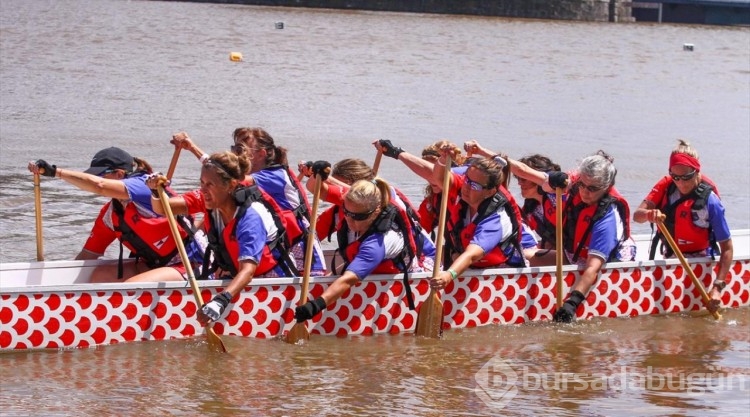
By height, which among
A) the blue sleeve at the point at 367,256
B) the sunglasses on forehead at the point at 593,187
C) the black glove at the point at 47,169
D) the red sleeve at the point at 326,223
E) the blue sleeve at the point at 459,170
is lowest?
the blue sleeve at the point at 367,256

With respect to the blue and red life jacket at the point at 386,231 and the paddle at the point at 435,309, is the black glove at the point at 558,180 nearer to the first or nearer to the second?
the paddle at the point at 435,309

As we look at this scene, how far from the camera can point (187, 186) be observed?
16422 mm

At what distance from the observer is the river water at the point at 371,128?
8.50 m

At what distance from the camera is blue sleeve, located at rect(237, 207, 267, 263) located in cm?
877

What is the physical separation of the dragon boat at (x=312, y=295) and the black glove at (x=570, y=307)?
0.20 meters

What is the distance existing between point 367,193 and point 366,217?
19 cm

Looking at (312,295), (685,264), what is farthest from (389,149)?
(685,264)

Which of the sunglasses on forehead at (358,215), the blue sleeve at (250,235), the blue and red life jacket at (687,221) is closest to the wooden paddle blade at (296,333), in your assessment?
the blue sleeve at (250,235)

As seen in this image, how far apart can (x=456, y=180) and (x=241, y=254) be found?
6.85 ft

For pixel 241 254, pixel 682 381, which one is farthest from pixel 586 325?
pixel 241 254

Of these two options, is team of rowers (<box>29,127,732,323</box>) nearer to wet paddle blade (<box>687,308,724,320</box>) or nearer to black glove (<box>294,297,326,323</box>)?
black glove (<box>294,297,326,323</box>)

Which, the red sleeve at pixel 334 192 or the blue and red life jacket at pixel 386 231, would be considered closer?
the blue and red life jacket at pixel 386 231

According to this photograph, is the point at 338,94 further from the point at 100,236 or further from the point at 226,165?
the point at 226,165

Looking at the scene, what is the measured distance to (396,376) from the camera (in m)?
8.98
